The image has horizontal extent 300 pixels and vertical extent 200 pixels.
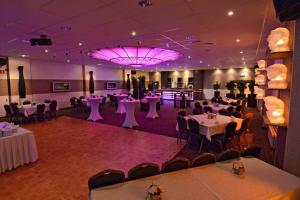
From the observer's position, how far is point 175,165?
255cm

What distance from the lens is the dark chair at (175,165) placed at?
2506 millimetres

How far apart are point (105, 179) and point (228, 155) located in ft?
6.73

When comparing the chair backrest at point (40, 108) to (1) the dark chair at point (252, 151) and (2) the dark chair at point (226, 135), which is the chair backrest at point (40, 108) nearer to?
(2) the dark chair at point (226, 135)

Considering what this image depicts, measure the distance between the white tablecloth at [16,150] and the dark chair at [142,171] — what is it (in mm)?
3659

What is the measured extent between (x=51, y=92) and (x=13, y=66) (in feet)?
9.83

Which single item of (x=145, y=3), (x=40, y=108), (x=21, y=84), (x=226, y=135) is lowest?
(x=226, y=135)

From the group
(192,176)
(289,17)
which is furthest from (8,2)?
(289,17)

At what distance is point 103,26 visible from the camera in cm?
487

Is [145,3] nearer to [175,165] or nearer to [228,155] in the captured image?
[175,165]

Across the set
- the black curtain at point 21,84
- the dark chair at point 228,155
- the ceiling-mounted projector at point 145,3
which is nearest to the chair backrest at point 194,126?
the dark chair at point 228,155

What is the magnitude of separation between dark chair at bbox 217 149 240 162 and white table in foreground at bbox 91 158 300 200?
0.71 feet

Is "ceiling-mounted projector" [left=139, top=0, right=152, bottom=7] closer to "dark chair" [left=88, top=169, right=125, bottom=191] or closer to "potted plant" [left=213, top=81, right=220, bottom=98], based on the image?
"dark chair" [left=88, top=169, right=125, bottom=191]

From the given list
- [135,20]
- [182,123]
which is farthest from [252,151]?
[135,20]

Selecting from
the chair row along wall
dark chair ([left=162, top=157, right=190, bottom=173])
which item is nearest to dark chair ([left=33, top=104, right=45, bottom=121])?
the chair row along wall
